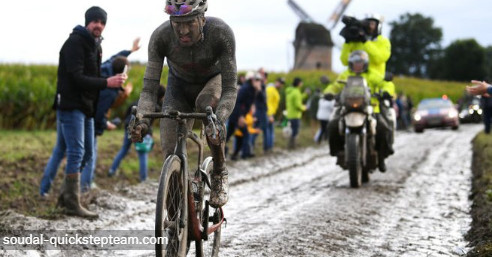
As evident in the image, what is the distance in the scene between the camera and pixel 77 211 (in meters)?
8.30

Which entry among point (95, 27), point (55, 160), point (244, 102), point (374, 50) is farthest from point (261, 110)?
point (95, 27)

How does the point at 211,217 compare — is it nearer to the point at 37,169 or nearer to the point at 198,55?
the point at 198,55

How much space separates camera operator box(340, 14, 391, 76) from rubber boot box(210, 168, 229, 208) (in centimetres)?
636

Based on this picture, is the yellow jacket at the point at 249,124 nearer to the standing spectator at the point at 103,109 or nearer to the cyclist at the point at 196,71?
the standing spectator at the point at 103,109

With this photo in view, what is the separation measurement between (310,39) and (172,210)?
60.7m

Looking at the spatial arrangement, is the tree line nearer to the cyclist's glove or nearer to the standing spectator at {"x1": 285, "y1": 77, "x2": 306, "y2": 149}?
the standing spectator at {"x1": 285, "y1": 77, "x2": 306, "y2": 149}

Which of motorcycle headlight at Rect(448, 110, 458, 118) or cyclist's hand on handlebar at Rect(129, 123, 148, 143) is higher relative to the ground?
cyclist's hand on handlebar at Rect(129, 123, 148, 143)

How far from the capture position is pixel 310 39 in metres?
65.2

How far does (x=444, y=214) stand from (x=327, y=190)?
98.0 inches

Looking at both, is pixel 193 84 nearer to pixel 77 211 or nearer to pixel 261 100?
pixel 77 211

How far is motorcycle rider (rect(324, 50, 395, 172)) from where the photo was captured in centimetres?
1175

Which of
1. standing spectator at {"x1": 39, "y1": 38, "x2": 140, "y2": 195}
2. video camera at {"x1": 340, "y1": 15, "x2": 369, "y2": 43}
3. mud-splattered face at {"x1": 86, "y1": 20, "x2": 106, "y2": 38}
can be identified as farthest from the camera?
video camera at {"x1": 340, "y1": 15, "x2": 369, "y2": 43}

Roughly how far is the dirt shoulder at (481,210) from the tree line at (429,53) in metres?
87.2

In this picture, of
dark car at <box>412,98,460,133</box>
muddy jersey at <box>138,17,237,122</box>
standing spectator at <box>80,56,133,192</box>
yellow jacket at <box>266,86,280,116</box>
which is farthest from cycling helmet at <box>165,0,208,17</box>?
dark car at <box>412,98,460,133</box>
